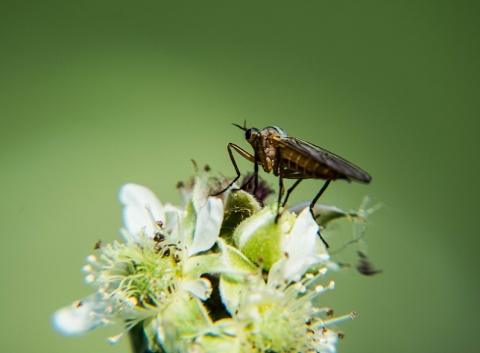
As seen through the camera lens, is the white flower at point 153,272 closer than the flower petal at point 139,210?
Yes

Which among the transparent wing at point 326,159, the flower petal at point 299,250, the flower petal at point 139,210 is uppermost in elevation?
the flower petal at point 139,210

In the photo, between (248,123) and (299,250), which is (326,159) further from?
(248,123)

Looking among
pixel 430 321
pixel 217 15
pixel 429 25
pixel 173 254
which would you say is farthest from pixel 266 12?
pixel 173 254

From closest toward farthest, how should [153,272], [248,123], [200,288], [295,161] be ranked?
[200,288] → [153,272] → [295,161] → [248,123]

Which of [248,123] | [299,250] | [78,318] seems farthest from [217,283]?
[248,123]

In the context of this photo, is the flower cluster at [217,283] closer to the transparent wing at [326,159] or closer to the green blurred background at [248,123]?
the transparent wing at [326,159]

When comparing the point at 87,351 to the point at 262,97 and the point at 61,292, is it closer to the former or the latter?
the point at 61,292

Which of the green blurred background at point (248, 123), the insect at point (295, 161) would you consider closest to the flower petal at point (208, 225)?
the insect at point (295, 161)
